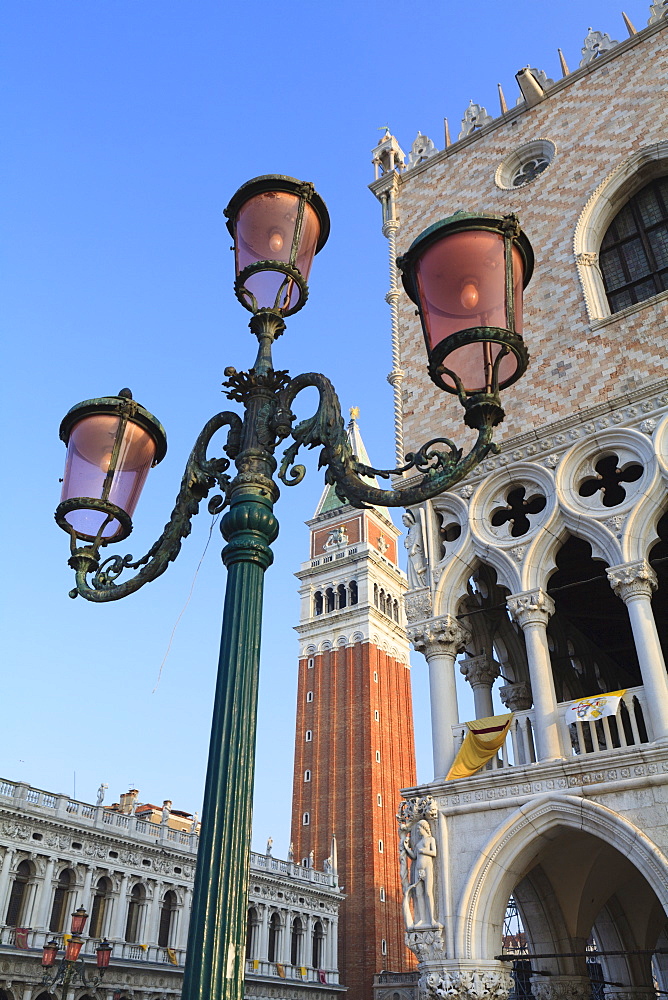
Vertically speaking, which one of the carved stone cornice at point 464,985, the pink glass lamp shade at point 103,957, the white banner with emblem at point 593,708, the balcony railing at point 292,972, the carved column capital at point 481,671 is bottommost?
the carved stone cornice at point 464,985

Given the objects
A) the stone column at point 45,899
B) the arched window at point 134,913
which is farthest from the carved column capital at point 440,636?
the arched window at point 134,913

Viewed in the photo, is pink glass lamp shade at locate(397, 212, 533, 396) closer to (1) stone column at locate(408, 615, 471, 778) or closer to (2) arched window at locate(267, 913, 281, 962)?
(1) stone column at locate(408, 615, 471, 778)

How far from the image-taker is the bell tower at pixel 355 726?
1804 inches

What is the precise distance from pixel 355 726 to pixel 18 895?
27.9m

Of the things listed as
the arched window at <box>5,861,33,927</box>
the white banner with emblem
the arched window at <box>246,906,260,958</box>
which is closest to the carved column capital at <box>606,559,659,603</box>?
the white banner with emblem

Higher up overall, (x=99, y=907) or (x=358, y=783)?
(x=358, y=783)

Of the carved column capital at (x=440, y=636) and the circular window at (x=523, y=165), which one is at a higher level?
the circular window at (x=523, y=165)

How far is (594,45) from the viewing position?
15.0 m

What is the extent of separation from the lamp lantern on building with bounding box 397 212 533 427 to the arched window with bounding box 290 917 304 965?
4055 cm

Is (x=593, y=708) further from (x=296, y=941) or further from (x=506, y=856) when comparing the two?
(x=296, y=941)

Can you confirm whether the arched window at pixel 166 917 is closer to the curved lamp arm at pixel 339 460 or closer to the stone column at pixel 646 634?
the stone column at pixel 646 634

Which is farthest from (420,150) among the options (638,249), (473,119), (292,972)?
(292,972)

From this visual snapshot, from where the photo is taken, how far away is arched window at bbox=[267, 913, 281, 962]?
3747 centimetres

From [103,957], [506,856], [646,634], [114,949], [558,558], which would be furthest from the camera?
[114,949]
